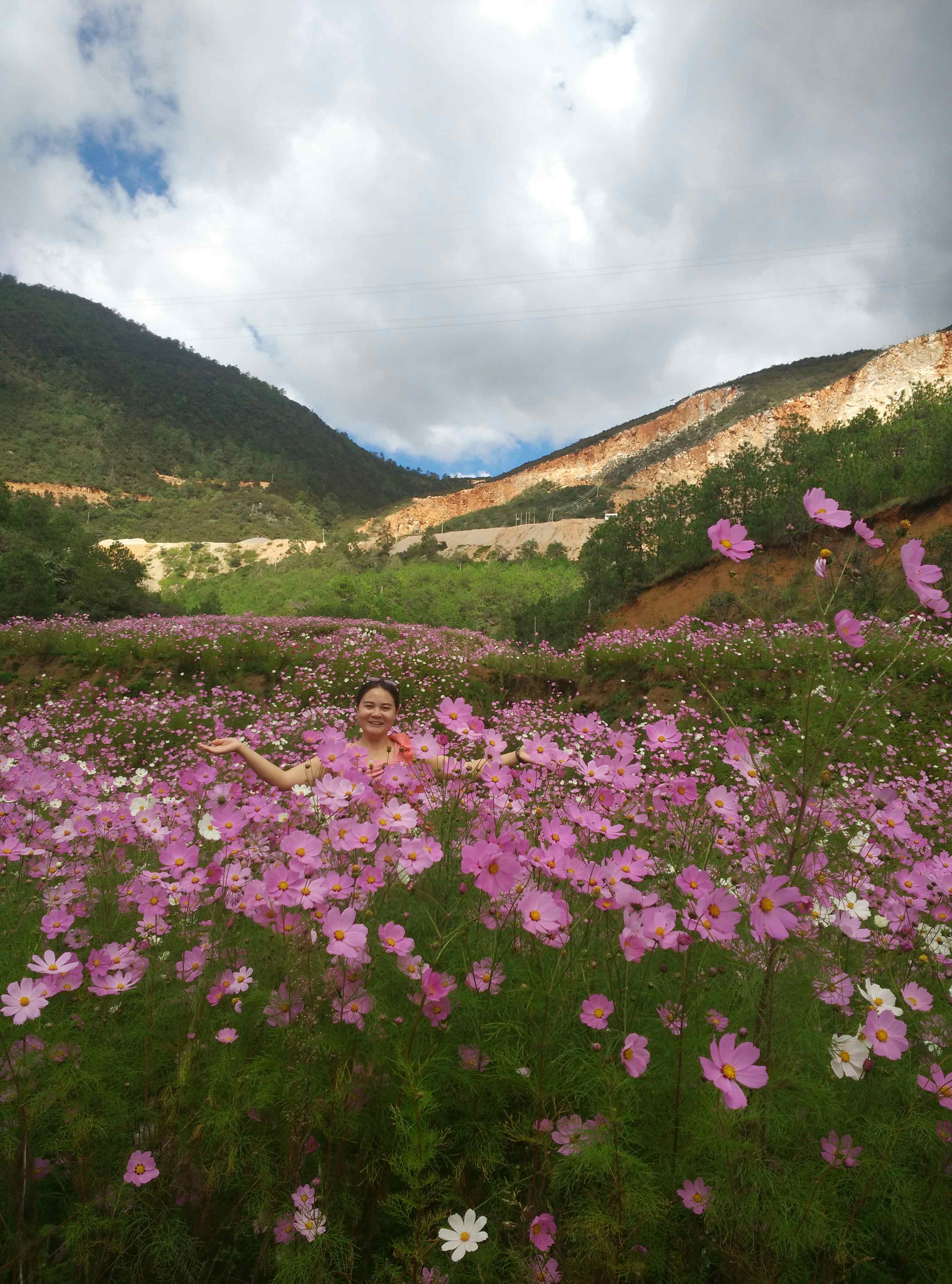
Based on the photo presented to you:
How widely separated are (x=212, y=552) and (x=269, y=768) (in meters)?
45.7

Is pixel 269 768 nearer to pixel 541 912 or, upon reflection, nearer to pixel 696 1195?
pixel 541 912

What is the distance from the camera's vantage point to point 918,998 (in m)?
1.37

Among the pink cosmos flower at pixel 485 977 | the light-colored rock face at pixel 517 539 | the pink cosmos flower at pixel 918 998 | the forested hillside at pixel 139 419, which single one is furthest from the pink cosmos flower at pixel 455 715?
the forested hillside at pixel 139 419

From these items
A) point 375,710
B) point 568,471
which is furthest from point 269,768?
point 568,471

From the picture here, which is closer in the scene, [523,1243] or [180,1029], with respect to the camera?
[523,1243]

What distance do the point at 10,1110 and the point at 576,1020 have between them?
116cm

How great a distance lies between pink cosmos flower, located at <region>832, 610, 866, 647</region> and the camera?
47.9 inches

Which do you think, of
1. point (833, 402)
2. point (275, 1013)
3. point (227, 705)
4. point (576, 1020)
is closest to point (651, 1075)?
point (576, 1020)

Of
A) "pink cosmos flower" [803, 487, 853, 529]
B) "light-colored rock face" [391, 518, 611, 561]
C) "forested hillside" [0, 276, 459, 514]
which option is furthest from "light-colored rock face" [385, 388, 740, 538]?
"pink cosmos flower" [803, 487, 853, 529]

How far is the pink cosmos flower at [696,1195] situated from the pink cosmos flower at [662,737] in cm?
90

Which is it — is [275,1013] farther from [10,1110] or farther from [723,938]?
[723,938]

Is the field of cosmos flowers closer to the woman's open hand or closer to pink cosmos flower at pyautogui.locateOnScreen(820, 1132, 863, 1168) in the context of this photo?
pink cosmos flower at pyautogui.locateOnScreen(820, 1132, 863, 1168)

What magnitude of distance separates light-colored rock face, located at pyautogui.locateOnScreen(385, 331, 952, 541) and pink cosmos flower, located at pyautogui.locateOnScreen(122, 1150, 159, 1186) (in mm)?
29925

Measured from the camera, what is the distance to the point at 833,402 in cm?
5512
